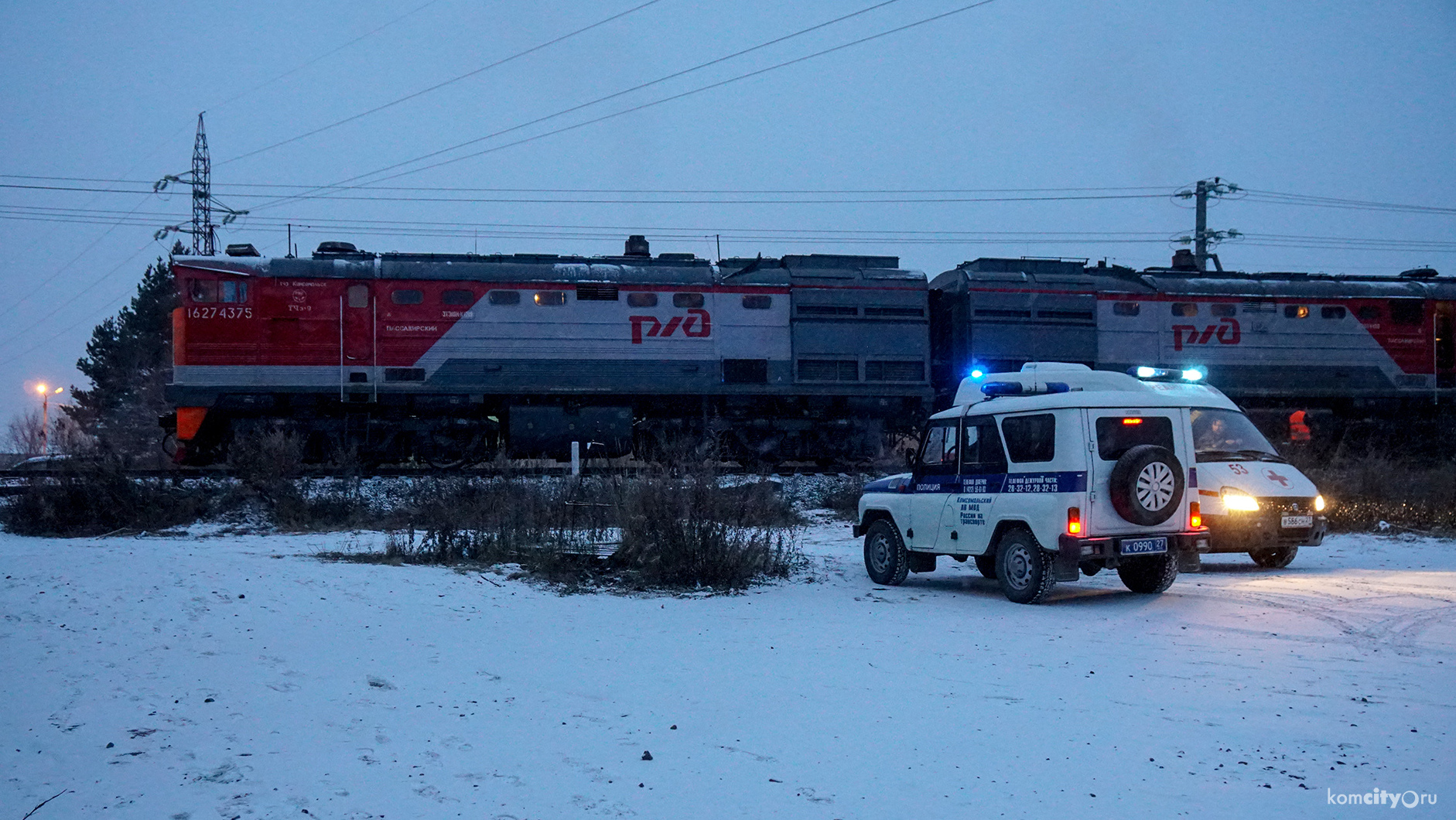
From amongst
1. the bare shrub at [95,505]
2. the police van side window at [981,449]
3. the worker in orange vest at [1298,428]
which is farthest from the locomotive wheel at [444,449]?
the worker in orange vest at [1298,428]

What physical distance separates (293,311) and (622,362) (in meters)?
6.07

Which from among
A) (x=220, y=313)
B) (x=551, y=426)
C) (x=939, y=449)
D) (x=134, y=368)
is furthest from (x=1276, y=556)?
(x=134, y=368)

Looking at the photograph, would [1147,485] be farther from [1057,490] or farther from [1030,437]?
[1030,437]

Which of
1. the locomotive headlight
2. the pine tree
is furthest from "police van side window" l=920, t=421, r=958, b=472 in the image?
the pine tree

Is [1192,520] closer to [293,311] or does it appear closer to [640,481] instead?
[640,481]

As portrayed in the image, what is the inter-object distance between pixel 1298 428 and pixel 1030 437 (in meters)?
15.0

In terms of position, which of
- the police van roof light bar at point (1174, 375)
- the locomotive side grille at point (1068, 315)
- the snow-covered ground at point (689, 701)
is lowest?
the snow-covered ground at point (689, 701)

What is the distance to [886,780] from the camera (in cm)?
453

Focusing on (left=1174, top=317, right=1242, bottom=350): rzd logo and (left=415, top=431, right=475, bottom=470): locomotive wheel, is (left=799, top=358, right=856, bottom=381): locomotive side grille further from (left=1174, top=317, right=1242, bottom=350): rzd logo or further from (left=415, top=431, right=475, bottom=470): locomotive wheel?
(left=1174, top=317, right=1242, bottom=350): rzd logo

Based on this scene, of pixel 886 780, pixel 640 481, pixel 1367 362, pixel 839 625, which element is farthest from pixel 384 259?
pixel 1367 362

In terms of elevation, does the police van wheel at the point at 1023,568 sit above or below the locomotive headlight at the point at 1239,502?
below

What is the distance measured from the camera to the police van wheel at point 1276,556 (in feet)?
36.0

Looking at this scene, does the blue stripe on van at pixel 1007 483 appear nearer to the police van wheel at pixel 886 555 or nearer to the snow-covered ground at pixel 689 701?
the police van wheel at pixel 886 555

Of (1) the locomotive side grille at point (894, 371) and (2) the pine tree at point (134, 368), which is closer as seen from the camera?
(1) the locomotive side grille at point (894, 371)
